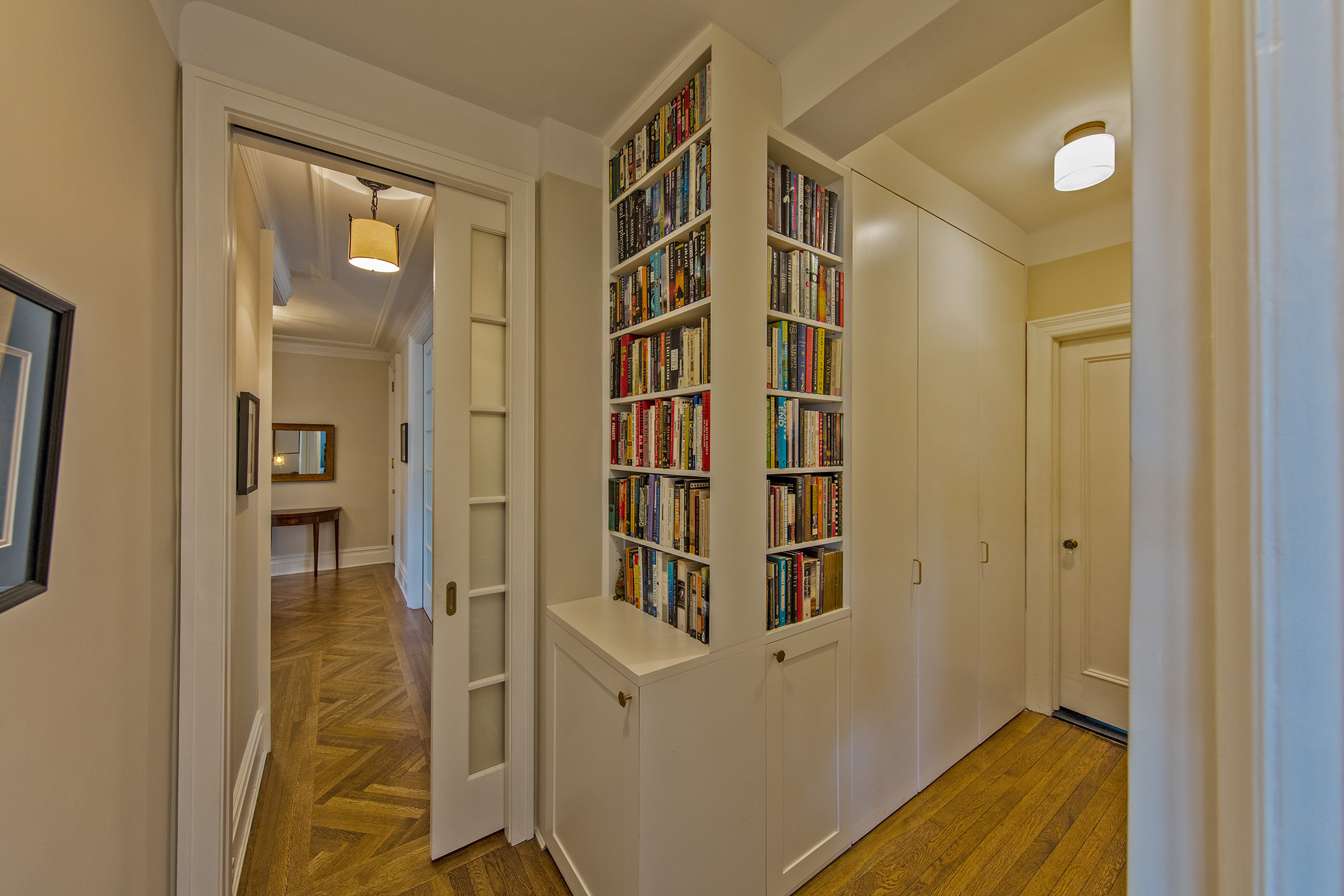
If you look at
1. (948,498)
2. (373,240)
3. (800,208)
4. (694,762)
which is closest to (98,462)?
(694,762)

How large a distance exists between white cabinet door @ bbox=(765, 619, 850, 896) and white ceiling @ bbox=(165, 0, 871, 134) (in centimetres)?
178

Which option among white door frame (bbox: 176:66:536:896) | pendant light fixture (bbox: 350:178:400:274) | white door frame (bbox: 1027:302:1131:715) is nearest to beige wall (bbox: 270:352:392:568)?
pendant light fixture (bbox: 350:178:400:274)

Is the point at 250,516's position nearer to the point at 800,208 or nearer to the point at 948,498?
the point at 800,208

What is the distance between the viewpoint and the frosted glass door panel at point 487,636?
5.99 ft

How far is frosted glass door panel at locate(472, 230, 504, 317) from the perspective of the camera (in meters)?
1.84

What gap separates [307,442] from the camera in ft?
18.5

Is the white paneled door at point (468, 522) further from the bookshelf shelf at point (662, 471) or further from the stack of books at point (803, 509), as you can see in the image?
the stack of books at point (803, 509)

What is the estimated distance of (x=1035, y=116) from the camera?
6.13ft

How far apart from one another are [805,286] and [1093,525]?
2.24m

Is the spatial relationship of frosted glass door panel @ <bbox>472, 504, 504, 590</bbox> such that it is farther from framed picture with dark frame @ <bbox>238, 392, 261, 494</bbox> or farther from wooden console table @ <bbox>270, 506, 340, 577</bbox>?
wooden console table @ <bbox>270, 506, 340, 577</bbox>

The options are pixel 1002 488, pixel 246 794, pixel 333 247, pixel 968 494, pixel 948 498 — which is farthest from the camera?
pixel 333 247

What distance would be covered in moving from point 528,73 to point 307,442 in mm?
5501

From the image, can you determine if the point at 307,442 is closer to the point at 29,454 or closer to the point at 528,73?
the point at 528,73

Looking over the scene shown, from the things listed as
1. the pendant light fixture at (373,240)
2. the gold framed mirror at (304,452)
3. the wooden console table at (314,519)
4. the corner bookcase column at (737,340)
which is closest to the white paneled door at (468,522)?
the corner bookcase column at (737,340)
